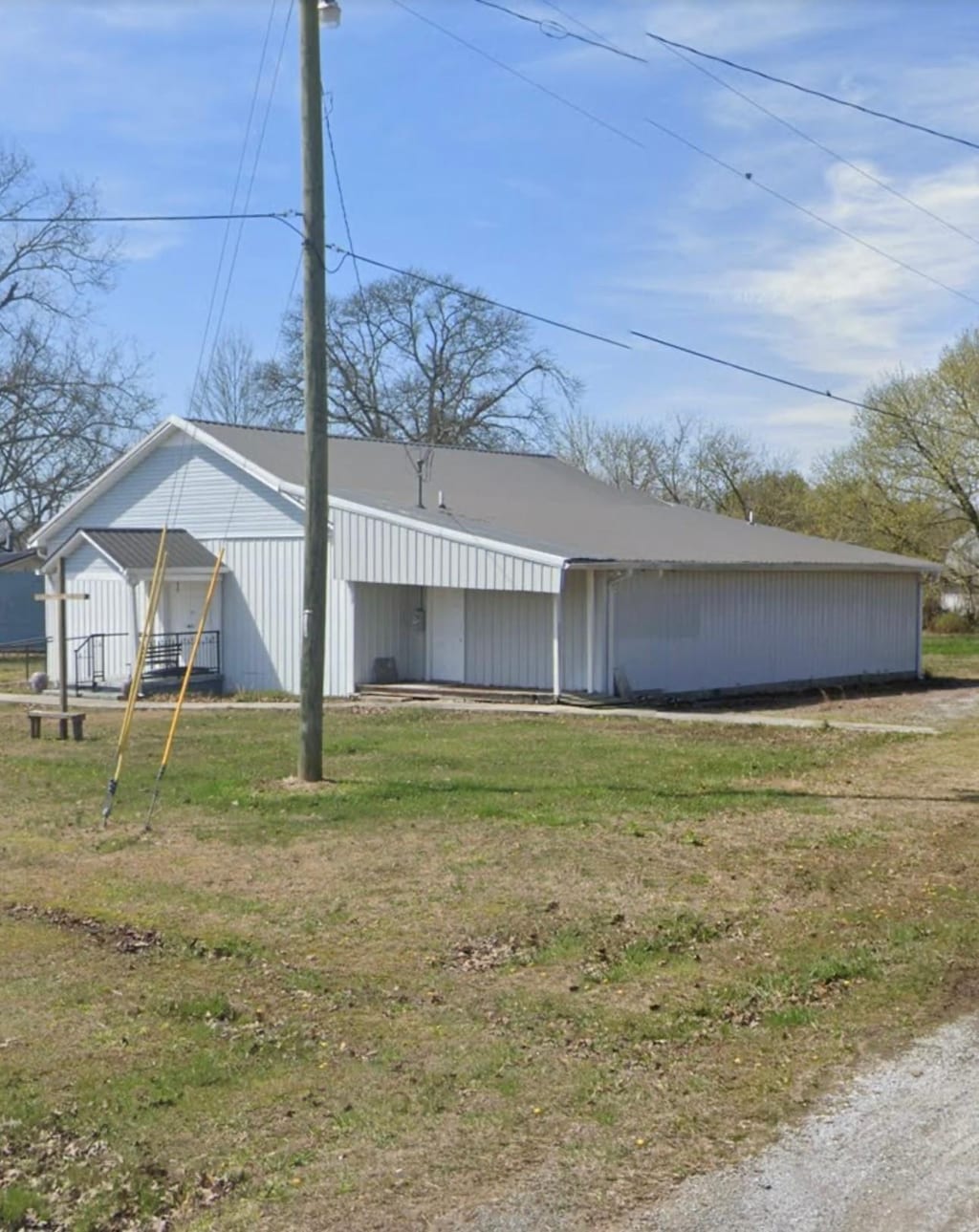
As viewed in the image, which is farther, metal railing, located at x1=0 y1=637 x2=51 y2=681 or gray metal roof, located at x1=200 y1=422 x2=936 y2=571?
metal railing, located at x1=0 y1=637 x2=51 y2=681

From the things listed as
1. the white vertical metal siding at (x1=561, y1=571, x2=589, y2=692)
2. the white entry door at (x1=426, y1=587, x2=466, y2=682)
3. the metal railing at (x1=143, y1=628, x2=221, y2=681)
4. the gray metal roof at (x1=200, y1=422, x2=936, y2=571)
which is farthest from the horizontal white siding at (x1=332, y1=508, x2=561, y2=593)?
the metal railing at (x1=143, y1=628, x2=221, y2=681)

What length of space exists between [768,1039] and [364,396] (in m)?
47.6

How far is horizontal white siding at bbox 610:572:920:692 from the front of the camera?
2328 centimetres

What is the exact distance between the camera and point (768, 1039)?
6.51 metres

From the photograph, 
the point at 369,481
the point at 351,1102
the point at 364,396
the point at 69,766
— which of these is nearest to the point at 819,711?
the point at 369,481

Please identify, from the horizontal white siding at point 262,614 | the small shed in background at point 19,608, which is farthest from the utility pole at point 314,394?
the small shed in background at point 19,608

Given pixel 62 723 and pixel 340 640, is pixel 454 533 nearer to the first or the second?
pixel 340 640

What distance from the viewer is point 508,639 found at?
2380 cm

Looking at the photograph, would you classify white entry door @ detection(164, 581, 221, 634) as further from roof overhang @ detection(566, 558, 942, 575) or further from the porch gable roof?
roof overhang @ detection(566, 558, 942, 575)

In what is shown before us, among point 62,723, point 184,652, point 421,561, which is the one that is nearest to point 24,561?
point 184,652

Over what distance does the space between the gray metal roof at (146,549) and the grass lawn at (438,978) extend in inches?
473

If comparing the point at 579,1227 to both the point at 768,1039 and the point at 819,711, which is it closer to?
the point at 768,1039

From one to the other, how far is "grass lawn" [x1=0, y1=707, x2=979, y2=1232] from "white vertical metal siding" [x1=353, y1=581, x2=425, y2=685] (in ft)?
33.2

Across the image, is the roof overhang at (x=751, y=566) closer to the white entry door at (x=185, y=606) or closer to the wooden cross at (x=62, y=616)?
the wooden cross at (x=62, y=616)
